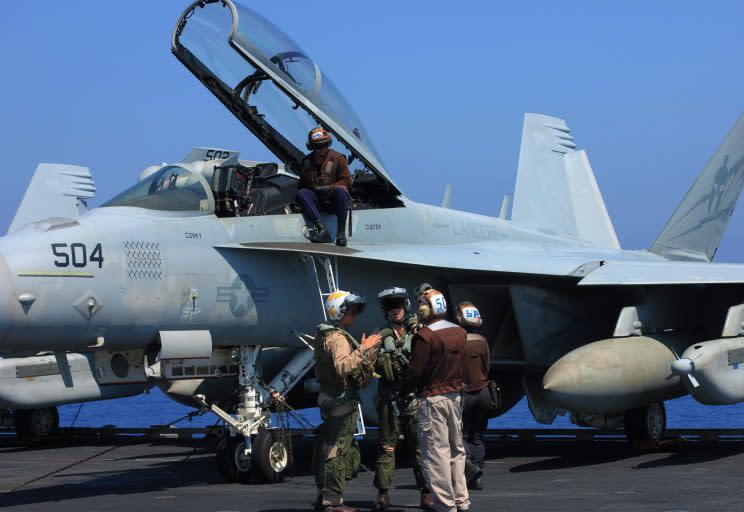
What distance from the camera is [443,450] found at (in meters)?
7.82

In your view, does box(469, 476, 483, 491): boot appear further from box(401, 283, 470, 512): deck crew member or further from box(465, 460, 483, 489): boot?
box(401, 283, 470, 512): deck crew member

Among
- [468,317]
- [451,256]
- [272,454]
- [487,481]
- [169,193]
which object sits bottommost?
[487,481]

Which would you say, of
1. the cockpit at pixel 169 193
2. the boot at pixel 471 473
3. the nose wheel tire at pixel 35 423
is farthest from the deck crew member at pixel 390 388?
the nose wheel tire at pixel 35 423

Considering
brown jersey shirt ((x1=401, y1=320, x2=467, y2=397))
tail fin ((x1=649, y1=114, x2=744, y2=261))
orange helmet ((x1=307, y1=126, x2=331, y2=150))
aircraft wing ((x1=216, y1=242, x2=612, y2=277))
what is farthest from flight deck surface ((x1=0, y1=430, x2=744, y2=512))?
orange helmet ((x1=307, y1=126, x2=331, y2=150))

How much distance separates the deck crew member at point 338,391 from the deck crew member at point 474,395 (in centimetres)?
167

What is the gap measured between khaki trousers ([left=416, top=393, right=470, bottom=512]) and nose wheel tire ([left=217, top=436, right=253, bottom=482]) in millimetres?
3018

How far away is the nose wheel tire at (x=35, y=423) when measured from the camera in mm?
17453

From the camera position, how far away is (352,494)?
382 inches

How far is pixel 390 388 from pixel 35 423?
10413 mm

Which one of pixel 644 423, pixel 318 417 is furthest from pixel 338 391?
pixel 318 417

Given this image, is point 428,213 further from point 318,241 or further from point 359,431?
point 359,431

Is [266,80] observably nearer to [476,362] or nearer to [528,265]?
[528,265]

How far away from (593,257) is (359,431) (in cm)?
539

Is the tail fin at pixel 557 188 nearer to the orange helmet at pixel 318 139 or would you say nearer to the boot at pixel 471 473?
the orange helmet at pixel 318 139
